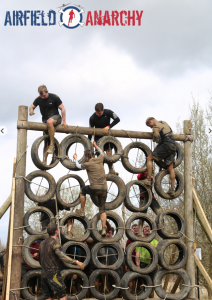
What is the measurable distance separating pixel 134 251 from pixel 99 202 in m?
1.55

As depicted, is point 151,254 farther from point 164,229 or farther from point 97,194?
point 97,194

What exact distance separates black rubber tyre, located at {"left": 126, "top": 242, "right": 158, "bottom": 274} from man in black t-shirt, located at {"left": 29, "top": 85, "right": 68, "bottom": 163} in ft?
9.22

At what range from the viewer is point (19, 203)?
769cm

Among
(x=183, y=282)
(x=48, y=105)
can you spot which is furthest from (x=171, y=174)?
(x=48, y=105)

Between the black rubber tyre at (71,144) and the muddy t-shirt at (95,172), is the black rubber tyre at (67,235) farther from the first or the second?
the black rubber tyre at (71,144)

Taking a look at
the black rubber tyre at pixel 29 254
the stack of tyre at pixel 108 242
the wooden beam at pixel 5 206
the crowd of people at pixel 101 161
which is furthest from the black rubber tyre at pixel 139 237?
the wooden beam at pixel 5 206

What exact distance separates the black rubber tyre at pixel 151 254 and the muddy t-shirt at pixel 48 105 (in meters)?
3.54

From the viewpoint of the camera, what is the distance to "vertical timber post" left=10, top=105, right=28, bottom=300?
291 inches

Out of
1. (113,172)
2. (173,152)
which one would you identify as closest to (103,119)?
(113,172)

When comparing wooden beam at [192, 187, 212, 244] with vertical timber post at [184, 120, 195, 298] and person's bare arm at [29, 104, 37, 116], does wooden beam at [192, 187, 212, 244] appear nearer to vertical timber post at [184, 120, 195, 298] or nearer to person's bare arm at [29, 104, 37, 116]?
vertical timber post at [184, 120, 195, 298]

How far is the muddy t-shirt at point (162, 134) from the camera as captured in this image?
8336mm

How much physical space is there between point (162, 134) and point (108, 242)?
9.36 feet

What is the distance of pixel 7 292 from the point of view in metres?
7.06

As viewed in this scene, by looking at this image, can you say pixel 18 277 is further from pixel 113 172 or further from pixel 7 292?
pixel 113 172
